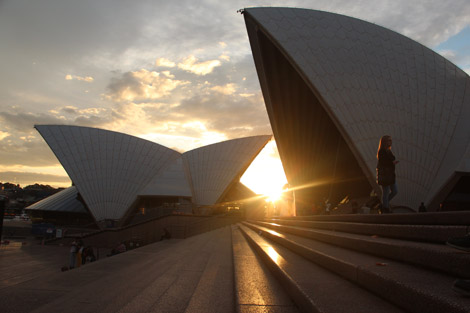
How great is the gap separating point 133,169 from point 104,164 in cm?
297

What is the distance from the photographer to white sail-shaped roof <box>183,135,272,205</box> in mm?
33312

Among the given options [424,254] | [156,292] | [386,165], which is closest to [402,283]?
[424,254]

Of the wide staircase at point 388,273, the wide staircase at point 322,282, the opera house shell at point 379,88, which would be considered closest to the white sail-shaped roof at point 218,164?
the opera house shell at point 379,88

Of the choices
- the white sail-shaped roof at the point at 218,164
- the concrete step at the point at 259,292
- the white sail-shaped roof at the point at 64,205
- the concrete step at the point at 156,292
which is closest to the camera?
the concrete step at the point at 259,292

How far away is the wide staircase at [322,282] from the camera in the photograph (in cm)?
182

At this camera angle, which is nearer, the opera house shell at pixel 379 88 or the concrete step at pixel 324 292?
the concrete step at pixel 324 292

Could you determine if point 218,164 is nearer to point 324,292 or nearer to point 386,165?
point 386,165

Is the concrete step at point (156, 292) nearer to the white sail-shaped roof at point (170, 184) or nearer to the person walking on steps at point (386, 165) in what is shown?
the person walking on steps at point (386, 165)

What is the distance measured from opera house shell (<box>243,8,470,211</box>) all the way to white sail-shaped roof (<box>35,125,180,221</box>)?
64.3 feet

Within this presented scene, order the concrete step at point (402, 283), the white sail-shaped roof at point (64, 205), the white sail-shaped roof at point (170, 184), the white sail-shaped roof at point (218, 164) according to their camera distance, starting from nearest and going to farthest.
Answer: the concrete step at point (402, 283), the white sail-shaped roof at point (170, 184), the white sail-shaped roof at point (218, 164), the white sail-shaped roof at point (64, 205)

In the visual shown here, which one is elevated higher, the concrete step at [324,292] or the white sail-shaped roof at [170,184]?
the white sail-shaped roof at [170,184]

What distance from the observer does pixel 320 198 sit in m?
27.7

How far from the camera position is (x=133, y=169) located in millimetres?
33406

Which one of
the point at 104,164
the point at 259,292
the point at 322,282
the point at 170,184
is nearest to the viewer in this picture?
the point at 322,282
